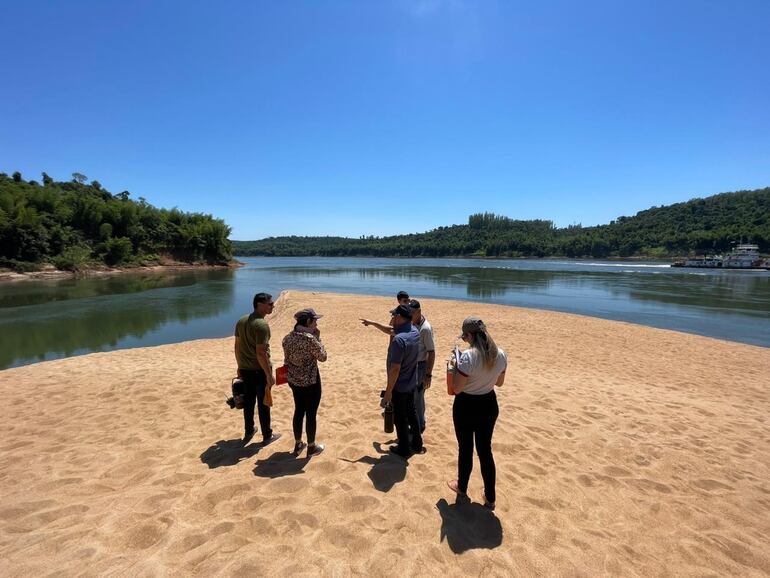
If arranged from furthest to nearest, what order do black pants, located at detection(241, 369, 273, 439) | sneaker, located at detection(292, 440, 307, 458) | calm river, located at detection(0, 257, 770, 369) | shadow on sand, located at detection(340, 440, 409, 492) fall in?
calm river, located at detection(0, 257, 770, 369) → black pants, located at detection(241, 369, 273, 439) → sneaker, located at detection(292, 440, 307, 458) → shadow on sand, located at detection(340, 440, 409, 492)

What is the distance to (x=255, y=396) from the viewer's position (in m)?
4.59

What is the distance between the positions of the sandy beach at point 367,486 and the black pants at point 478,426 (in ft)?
1.28

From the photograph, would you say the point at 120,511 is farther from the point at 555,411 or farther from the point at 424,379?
the point at 555,411

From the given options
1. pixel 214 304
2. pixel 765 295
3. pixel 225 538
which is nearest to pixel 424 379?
pixel 225 538

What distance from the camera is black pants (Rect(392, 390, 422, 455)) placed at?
414 cm

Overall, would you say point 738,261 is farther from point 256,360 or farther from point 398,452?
point 256,360

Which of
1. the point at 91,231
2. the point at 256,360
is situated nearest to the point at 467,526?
the point at 256,360

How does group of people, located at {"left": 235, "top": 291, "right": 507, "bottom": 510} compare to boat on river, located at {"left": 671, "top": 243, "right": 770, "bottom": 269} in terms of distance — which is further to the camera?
boat on river, located at {"left": 671, "top": 243, "right": 770, "bottom": 269}

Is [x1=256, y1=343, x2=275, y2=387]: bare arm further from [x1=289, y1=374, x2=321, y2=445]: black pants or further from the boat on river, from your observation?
the boat on river

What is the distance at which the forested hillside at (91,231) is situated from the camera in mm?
42156

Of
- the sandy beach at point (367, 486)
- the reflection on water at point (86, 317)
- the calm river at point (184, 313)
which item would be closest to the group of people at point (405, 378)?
the sandy beach at point (367, 486)

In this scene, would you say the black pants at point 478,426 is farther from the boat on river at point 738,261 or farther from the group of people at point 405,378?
the boat on river at point 738,261

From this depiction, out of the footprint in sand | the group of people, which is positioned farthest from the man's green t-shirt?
the footprint in sand

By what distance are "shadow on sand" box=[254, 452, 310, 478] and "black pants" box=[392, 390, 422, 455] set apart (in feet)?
3.64
